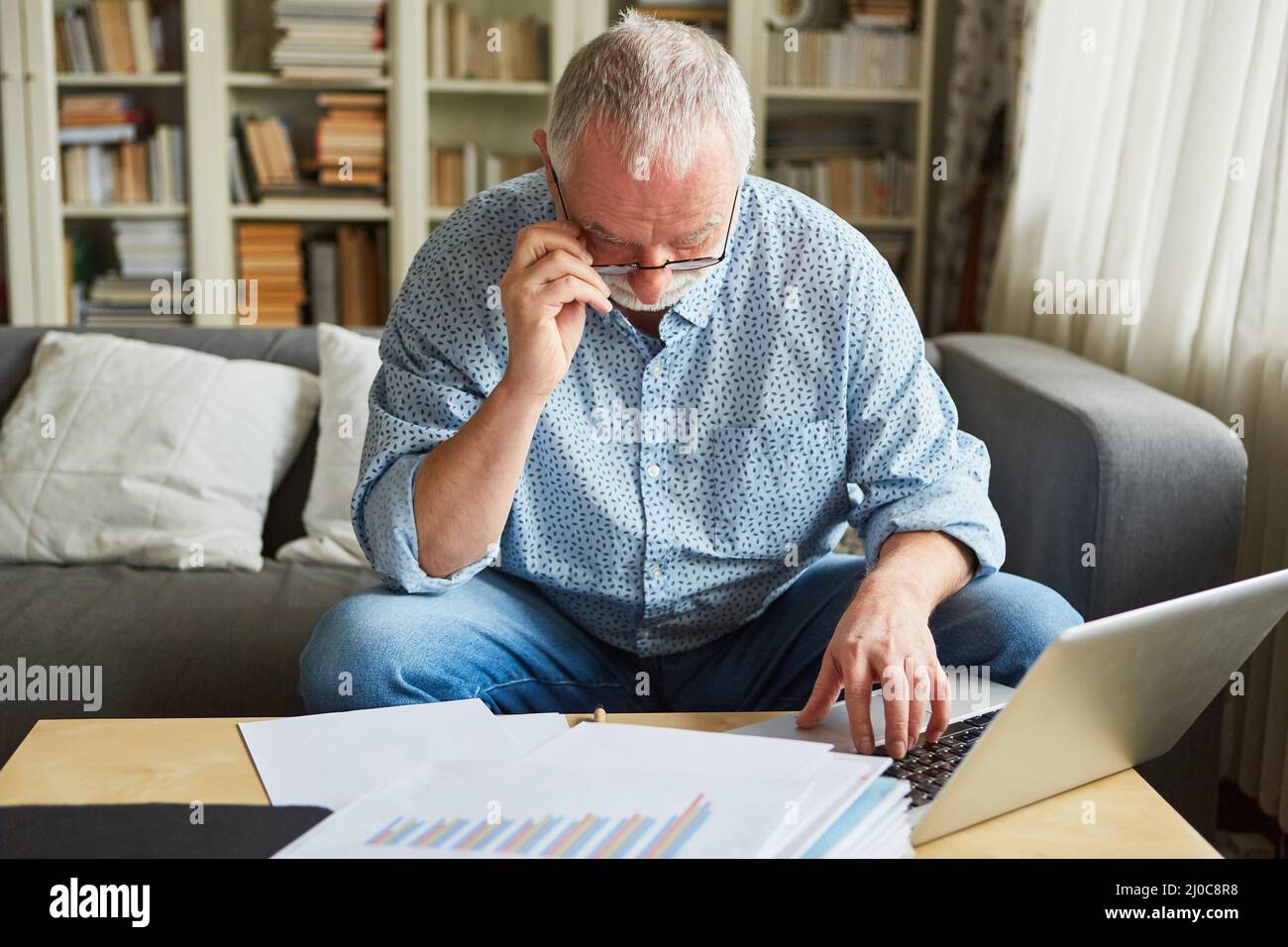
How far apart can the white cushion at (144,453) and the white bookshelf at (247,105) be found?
1219 mm

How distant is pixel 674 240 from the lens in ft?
3.87

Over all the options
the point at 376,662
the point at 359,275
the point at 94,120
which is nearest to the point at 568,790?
the point at 376,662

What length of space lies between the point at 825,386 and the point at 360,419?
34.3 inches

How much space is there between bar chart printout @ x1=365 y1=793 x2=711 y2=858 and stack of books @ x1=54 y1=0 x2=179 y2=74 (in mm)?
2853

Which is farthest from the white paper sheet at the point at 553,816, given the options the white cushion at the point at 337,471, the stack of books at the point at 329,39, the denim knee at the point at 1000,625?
the stack of books at the point at 329,39

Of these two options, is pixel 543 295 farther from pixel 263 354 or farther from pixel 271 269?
pixel 271 269

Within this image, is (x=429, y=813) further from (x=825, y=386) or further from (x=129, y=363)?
(x=129, y=363)

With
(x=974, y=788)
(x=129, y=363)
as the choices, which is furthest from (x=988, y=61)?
(x=974, y=788)

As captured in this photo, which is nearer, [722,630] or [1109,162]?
[722,630]

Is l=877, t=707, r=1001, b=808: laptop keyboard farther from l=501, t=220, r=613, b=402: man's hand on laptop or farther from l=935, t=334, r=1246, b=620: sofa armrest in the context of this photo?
l=935, t=334, r=1246, b=620: sofa armrest

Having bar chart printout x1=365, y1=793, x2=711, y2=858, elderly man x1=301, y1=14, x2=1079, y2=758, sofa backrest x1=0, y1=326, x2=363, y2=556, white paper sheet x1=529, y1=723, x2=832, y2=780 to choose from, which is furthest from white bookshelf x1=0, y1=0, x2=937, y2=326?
bar chart printout x1=365, y1=793, x2=711, y2=858

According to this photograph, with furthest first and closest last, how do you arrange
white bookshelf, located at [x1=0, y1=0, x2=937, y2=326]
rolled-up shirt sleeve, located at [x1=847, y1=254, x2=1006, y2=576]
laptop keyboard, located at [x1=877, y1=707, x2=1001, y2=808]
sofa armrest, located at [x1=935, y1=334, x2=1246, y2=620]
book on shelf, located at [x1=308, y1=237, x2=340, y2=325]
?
book on shelf, located at [x1=308, y1=237, x2=340, y2=325], white bookshelf, located at [x1=0, y1=0, x2=937, y2=326], sofa armrest, located at [x1=935, y1=334, x2=1246, y2=620], rolled-up shirt sleeve, located at [x1=847, y1=254, x2=1006, y2=576], laptop keyboard, located at [x1=877, y1=707, x2=1001, y2=808]

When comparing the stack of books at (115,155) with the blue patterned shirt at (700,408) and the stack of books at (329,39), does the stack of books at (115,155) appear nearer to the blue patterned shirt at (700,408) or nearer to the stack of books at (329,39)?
the stack of books at (329,39)

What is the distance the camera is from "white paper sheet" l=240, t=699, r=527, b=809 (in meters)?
0.90
